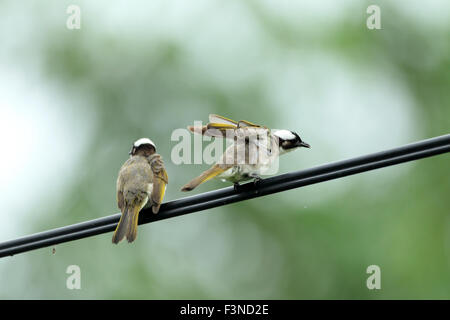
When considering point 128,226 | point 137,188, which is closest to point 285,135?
point 137,188

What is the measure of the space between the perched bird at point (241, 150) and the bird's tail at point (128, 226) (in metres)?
0.92

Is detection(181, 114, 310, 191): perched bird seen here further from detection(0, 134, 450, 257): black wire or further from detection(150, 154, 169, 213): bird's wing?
detection(0, 134, 450, 257): black wire

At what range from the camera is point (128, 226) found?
688cm

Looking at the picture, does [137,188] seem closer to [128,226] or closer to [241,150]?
[128,226]

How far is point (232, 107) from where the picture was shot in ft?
59.4

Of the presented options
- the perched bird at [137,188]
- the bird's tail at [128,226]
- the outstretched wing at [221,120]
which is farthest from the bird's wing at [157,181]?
the outstretched wing at [221,120]

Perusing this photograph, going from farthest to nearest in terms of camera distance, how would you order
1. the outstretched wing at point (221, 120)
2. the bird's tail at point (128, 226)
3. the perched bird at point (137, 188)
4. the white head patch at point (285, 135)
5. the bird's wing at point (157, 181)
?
the white head patch at point (285, 135)
the outstretched wing at point (221, 120)
the bird's wing at point (157, 181)
the perched bird at point (137, 188)
the bird's tail at point (128, 226)

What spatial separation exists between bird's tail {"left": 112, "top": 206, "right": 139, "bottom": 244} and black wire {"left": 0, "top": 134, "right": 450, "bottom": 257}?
40 cm

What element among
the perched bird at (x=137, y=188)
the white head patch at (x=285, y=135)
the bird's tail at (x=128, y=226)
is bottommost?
the bird's tail at (x=128, y=226)

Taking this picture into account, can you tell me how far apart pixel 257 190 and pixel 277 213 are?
11633 millimetres

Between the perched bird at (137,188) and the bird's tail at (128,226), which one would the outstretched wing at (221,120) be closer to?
the perched bird at (137,188)

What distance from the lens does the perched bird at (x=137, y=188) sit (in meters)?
6.85

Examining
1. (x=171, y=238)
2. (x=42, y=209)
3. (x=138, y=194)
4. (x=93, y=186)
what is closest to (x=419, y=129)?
(x=171, y=238)
